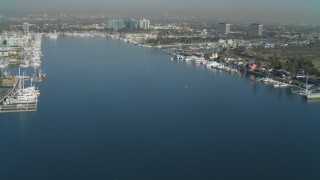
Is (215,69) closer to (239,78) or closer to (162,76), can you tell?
(239,78)

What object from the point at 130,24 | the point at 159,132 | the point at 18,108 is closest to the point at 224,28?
the point at 130,24

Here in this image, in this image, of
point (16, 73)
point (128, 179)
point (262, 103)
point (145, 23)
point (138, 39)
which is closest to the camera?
point (128, 179)

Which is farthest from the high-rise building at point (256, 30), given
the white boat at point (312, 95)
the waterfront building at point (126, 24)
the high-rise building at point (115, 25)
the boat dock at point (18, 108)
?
the boat dock at point (18, 108)

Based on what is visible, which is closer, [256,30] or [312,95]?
[312,95]

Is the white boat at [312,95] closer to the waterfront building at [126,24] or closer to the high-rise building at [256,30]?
the high-rise building at [256,30]

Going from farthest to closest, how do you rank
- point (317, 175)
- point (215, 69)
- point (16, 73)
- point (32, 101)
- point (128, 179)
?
point (215, 69) < point (16, 73) < point (32, 101) < point (317, 175) < point (128, 179)

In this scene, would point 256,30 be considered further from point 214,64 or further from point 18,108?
point 18,108

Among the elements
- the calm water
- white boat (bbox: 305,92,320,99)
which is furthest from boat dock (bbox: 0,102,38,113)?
white boat (bbox: 305,92,320,99)

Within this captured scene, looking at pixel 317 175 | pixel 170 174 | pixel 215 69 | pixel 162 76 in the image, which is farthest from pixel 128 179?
pixel 215 69

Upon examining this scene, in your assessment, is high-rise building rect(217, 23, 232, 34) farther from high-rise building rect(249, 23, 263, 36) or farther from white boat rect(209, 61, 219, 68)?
white boat rect(209, 61, 219, 68)
